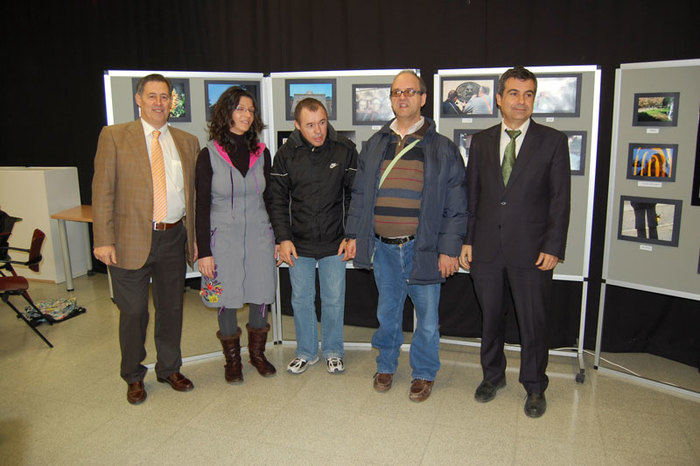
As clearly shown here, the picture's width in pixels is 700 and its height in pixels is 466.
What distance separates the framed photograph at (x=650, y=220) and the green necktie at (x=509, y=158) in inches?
33.6

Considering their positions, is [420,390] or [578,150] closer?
[420,390]

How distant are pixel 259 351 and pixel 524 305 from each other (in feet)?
5.32

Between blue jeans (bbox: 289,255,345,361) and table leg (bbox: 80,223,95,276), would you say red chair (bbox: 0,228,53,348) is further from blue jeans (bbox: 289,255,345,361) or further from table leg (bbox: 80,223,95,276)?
blue jeans (bbox: 289,255,345,361)

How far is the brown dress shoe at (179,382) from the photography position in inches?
117

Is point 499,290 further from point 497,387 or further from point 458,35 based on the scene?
point 458,35

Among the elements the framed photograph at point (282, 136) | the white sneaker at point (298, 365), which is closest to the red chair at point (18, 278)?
the white sneaker at point (298, 365)

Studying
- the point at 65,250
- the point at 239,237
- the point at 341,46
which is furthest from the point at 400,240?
the point at 65,250

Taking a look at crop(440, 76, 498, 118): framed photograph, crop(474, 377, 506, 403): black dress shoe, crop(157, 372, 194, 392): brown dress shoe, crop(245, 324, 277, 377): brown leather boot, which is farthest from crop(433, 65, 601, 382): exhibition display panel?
crop(157, 372, 194, 392): brown dress shoe

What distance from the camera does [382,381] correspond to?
9.70 feet

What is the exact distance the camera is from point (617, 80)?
284cm

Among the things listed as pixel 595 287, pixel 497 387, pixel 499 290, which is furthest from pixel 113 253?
pixel 595 287

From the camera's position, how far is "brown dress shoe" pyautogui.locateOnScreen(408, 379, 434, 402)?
2.82 meters

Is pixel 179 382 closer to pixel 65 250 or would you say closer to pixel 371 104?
pixel 371 104

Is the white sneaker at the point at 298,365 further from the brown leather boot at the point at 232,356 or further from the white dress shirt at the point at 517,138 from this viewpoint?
the white dress shirt at the point at 517,138
